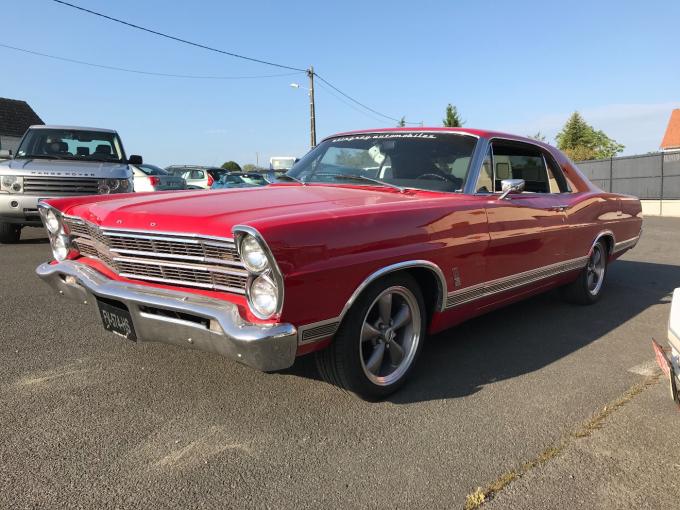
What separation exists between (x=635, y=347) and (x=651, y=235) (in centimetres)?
932

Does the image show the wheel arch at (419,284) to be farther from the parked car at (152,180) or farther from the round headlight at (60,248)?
the parked car at (152,180)

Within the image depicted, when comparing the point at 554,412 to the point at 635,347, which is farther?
the point at 635,347

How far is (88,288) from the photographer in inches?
114

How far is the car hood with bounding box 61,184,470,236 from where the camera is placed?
2520mm

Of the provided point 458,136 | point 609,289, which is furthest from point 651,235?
point 458,136

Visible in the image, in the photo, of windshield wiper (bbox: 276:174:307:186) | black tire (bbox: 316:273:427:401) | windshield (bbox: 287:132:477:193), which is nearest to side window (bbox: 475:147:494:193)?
windshield (bbox: 287:132:477:193)

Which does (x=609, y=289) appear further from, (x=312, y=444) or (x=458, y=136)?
(x=312, y=444)

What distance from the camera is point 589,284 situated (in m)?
5.13

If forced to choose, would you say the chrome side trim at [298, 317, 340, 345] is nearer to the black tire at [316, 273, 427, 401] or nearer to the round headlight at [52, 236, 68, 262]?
the black tire at [316, 273, 427, 401]

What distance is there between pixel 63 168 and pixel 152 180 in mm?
5918

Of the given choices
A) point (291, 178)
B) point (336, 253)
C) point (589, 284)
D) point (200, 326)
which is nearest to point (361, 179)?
point (291, 178)

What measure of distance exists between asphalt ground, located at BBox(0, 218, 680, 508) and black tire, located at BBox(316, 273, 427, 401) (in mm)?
131

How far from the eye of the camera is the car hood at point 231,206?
2.52 m

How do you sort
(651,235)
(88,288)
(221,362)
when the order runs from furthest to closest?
(651,235)
(221,362)
(88,288)
